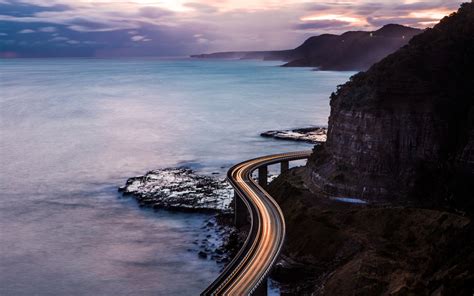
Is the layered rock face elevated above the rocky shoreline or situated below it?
above

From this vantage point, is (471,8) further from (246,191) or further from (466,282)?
(466,282)

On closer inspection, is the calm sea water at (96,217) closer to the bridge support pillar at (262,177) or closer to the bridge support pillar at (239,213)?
the bridge support pillar at (239,213)

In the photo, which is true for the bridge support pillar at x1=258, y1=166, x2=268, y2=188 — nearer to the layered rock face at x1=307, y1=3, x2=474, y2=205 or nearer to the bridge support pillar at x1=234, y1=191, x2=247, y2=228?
the layered rock face at x1=307, y1=3, x2=474, y2=205

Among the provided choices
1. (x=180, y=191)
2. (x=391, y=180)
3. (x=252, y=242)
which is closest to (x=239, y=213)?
(x=180, y=191)

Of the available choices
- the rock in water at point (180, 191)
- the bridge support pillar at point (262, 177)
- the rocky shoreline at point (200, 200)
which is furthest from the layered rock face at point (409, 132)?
the rock in water at point (180, 191)

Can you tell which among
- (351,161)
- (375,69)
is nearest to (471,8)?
(375,69)

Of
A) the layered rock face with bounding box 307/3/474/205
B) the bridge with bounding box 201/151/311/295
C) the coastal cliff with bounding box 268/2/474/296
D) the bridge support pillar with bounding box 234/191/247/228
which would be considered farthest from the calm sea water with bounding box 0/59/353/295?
the layered rock face with bounding box 307/3/474/205
